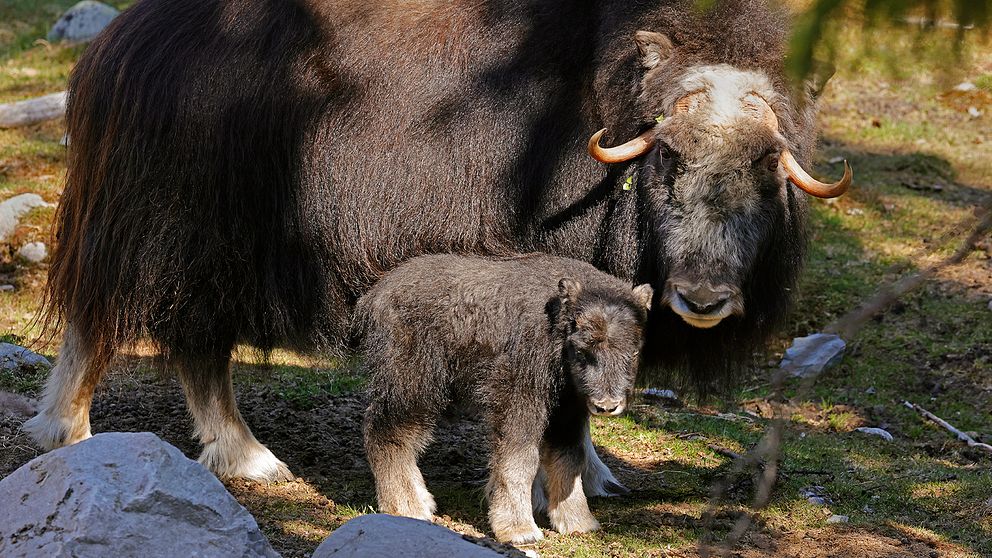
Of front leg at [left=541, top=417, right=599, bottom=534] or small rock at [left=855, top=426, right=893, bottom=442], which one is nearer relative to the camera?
front leg at [left=541, top=417, right=599, bottom=534]

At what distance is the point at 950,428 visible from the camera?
472 centimetres

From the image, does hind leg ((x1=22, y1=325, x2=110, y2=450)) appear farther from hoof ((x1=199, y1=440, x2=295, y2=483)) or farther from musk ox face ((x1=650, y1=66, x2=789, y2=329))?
musk ox face ((x1=650, y1=66, x2=789, y2=329))

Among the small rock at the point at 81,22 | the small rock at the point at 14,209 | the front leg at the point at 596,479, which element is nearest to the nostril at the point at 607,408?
the front leg at the point at 596,479

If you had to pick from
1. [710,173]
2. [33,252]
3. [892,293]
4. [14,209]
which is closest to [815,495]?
[710,173]

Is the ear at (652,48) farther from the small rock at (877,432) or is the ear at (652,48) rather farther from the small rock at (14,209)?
the small rock at (14,209)

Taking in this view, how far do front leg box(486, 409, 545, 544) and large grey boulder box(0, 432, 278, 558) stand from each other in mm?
830

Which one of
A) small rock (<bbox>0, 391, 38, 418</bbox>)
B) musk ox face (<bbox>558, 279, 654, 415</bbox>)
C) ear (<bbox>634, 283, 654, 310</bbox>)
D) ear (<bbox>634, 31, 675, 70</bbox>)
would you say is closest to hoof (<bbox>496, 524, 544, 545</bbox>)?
musk ox face (<bbox>558, 279, 654, 415</bbox>)

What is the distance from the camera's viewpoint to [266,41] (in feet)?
12.4

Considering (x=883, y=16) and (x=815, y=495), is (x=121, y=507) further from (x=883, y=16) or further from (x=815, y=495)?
(x=815, y=495)

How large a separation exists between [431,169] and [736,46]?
3.39ft

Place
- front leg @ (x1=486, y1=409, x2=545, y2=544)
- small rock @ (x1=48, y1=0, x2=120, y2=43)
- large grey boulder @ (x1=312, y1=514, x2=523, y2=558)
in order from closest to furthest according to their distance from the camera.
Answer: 1. large grey boulder @ (x1=312, y1=514, x2=523, y2=558)
2. front leg @ (x1=486, y1=409, x2=545, y2=544)
3. small rock @ (x1=48, y1=0, x2=120, y2=43)

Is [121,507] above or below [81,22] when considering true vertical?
above

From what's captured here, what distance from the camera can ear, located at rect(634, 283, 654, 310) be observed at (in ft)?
10.8

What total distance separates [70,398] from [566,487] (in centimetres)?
174
